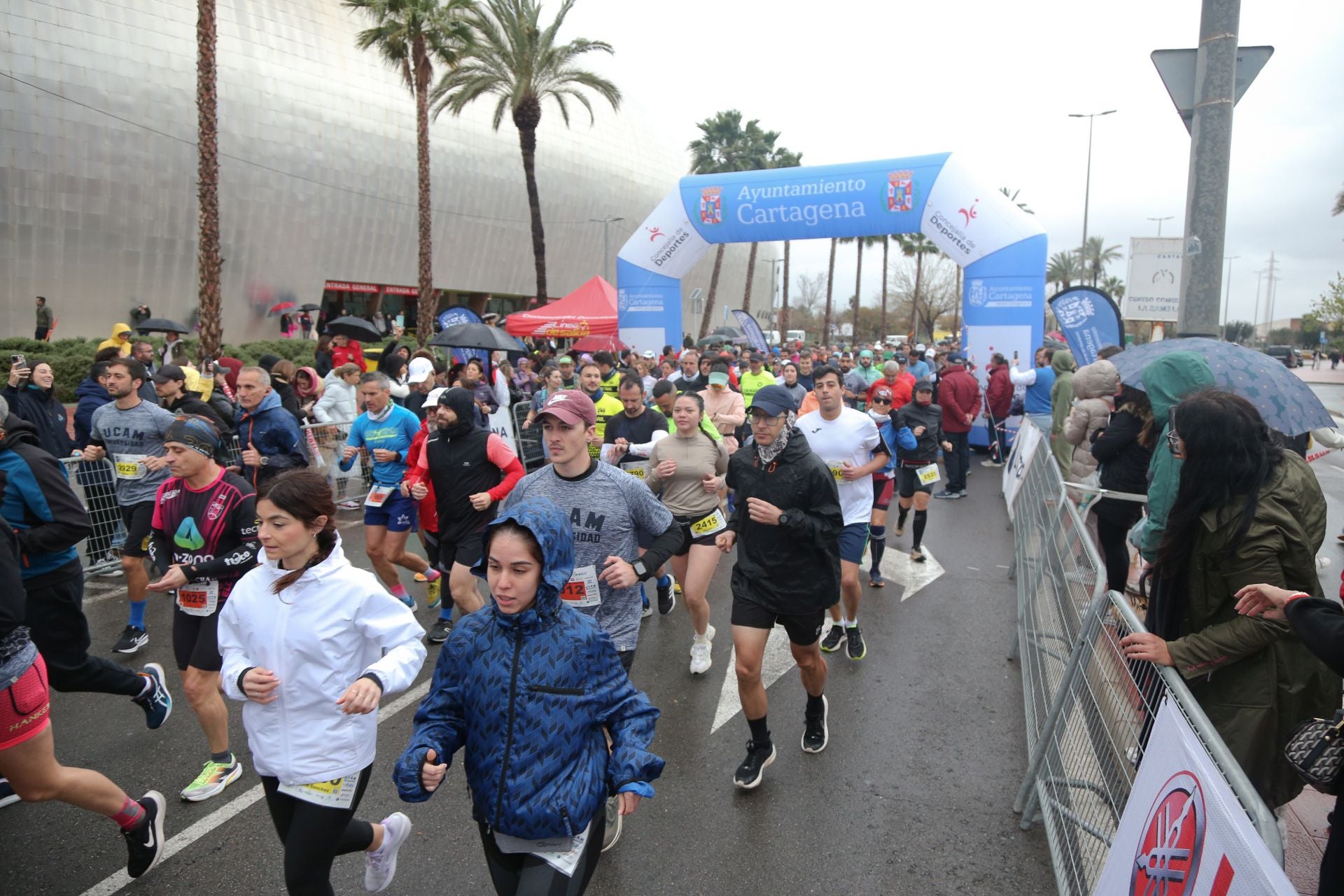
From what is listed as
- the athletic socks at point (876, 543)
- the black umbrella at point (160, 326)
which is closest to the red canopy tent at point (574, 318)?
the black umbrella at point (160, 326)

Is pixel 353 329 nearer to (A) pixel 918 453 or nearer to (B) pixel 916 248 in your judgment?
(A) pixel 918 453

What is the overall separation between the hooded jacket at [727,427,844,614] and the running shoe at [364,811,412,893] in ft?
6.09

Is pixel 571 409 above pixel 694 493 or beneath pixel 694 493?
above

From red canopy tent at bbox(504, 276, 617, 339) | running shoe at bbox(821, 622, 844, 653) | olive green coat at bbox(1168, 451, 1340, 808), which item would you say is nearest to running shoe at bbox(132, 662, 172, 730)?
running shoe at bbox(821, 622, 844, 653)

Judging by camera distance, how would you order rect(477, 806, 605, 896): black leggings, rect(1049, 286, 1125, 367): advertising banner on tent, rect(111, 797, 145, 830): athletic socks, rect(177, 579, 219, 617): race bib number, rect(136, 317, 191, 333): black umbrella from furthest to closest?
rect(136, 317, 191, 333): black umbrella < rect(1049, 286, 1125, 367): advertising banner on tent < rect(177, 579, 219, 617): race bib number < rect(111, 797, 145, 830): athletic socks < rect(477, 806, 605, 896): black leggings

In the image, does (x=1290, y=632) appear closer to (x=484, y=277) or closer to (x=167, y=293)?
(x=167, y=293)

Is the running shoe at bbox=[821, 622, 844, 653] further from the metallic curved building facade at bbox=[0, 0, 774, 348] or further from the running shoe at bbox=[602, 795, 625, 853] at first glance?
the metallic curved building facade at bbox=[0, 0, 774, 348]

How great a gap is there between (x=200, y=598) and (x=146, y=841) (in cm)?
101

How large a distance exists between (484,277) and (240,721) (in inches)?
1728

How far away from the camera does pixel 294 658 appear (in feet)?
8.50

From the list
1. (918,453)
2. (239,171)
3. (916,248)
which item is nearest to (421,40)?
(239,171)

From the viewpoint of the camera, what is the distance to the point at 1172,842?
196 centimetres

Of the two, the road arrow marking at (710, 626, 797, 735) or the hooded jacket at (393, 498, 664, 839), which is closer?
the hooded jacket at (393, 498, 664, 839)

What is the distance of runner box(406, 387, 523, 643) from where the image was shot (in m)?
5.25
